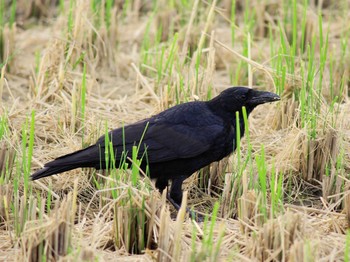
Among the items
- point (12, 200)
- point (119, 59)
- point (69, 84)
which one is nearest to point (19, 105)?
point (69, 84)

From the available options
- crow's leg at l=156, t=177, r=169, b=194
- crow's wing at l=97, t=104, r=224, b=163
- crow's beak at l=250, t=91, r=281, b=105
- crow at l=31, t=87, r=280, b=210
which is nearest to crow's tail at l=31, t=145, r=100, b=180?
crow at l=31, t=87, r=280, b=210

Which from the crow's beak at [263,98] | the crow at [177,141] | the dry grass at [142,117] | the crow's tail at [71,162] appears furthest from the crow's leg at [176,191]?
the crow's beak at [263,98]

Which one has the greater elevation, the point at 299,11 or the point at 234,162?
the point at 299,11

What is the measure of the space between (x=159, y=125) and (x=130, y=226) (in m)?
1.28

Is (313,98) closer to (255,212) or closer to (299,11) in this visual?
(255,212)

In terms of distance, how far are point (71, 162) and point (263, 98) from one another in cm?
134

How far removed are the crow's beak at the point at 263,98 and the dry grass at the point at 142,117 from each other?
0.91ft

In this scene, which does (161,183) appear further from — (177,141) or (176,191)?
(177,141)

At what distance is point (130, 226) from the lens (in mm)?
4863

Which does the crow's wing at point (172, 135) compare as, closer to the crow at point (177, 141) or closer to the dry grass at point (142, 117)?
the crow at point (177, 141)

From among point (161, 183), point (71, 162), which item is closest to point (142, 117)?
point (161, 183)

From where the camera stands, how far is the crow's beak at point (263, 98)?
6098 mm

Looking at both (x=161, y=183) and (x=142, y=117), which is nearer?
(x=161, y=183)

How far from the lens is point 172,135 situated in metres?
6.00
